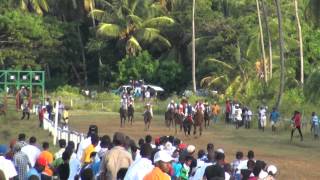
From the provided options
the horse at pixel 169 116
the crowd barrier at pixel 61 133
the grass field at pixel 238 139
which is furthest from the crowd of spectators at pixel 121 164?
the horse at pixel 169 116

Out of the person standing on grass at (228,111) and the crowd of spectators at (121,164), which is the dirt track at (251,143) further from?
the crowd of spectators at (121,164)

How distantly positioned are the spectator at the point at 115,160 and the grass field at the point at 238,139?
431 inches

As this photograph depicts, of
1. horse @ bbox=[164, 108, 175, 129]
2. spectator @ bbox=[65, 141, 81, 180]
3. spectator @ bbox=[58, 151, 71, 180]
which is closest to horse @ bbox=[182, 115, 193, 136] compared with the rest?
horse @ bbox=[164, 108, 175, 129]

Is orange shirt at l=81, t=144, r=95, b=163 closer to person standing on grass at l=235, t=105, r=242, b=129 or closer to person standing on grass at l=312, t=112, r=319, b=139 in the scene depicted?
person standing on grass at l=312, t=112, r=319, b=139

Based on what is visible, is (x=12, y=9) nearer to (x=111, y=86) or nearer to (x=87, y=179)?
(x=111, y=86)

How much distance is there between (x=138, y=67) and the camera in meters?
65.2

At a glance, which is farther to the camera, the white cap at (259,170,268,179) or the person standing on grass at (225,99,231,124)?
the person standing on grass at (225,99,231,124)

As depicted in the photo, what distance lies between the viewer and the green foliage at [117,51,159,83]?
65.1 m

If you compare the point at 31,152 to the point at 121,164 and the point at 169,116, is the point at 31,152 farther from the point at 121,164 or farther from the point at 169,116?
the point at 169,116

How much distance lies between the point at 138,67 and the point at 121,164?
54.0 metres

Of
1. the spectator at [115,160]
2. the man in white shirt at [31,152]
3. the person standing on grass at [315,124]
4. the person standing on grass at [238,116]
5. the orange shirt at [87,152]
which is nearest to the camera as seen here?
the spectator at [115,160]

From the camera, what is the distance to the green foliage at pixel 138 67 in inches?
2562

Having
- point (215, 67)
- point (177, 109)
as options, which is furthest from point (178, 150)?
point (215, 67)

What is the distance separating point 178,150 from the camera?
14.8m
